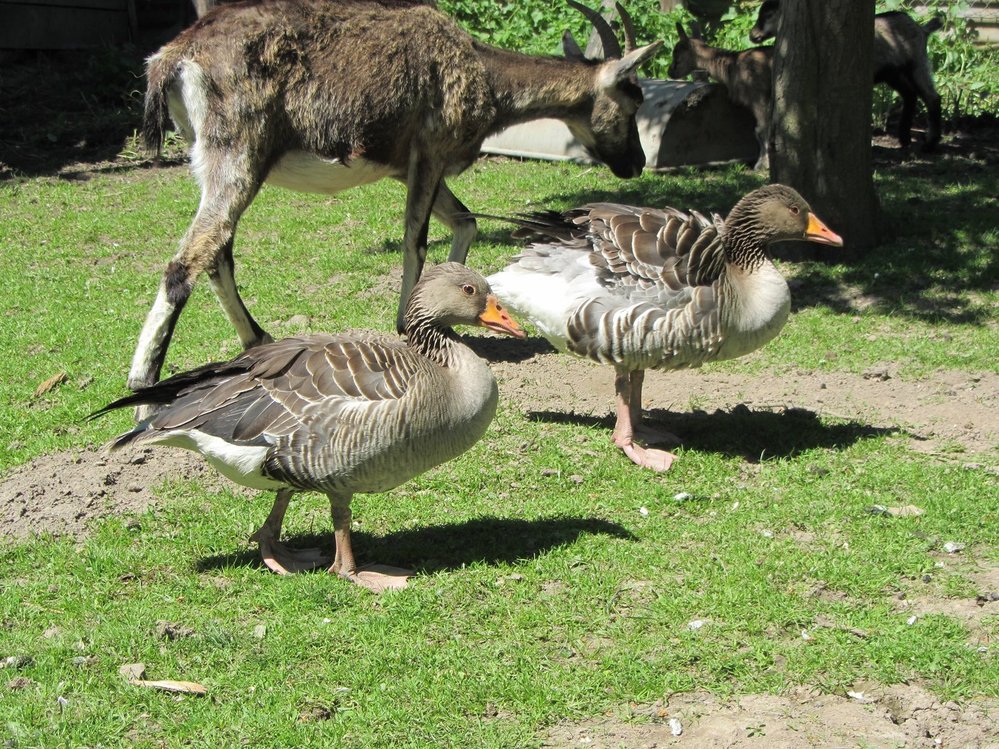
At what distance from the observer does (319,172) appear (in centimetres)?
784

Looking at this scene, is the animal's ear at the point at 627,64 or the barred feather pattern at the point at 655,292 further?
the animal's ear at the point at 627,64

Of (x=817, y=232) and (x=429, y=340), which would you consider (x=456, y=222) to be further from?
(x=429, y=340)

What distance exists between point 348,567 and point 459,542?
706 mm

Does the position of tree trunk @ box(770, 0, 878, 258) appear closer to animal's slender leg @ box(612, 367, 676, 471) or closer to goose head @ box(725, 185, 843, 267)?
goose head @ box(725, 185, 843, 267)

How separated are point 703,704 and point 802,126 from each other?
6.82 meters

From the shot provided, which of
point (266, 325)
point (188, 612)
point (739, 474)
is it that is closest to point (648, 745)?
point (188, 612)

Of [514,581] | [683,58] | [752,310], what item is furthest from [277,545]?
[683,58]

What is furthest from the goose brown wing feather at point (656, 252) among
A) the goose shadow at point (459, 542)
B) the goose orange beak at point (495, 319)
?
the goose shadow at point (459, 542)

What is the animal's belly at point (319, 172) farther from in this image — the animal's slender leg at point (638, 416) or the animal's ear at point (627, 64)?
the animal's slender leg at point (638, 416)

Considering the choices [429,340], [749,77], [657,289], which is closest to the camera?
[429,340]

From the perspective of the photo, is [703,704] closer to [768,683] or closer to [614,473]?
[768,683]

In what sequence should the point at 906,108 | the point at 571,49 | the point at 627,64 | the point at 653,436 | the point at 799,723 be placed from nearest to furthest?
the point at 799,723
the point at 653,436
the point at 627,64
the point at 571,49
the point at 906,108

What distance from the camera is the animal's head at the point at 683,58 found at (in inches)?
577

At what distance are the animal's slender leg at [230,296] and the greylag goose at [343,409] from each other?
1.74 m
